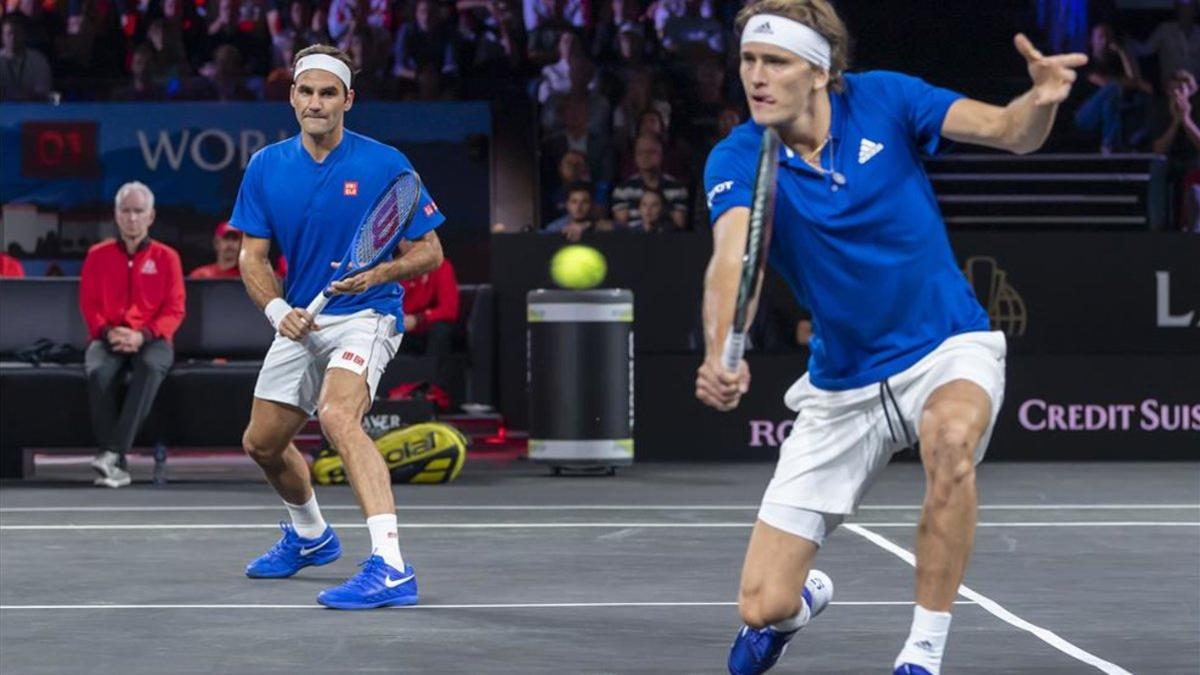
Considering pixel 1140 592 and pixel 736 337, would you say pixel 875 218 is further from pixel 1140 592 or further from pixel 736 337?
pixel 1140 592

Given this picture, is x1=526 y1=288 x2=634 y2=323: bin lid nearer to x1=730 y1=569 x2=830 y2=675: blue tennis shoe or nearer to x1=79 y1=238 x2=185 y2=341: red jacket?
x1=79 y1=238 x2=185 y2=341: red jacket

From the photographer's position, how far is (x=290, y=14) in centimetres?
2023

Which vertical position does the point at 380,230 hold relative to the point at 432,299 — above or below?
above

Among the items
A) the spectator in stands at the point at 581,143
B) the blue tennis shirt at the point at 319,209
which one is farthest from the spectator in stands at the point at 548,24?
the blue tennis shirt at the point at 319,209

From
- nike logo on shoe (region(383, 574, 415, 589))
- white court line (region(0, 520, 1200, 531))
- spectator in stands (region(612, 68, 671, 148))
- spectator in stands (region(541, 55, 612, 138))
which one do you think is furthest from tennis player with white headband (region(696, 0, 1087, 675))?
spectator in stands (region(541, 55, 612, 138))

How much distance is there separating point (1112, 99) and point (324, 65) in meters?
11.7

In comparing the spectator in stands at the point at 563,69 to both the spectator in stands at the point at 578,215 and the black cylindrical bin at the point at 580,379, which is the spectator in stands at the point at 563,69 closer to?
the spectator in stands at the point at 578,215

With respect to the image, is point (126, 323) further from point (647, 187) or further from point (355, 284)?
point (355, 284)

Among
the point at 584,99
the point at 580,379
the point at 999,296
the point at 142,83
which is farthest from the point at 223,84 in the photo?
the point at 999,296

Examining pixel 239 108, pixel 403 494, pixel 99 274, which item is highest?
pixel 239 108

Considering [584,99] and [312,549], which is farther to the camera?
[584,99]

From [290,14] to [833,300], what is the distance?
49.6 ft

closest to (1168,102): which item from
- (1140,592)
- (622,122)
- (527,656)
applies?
(622,122)

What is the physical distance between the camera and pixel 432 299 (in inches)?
613
